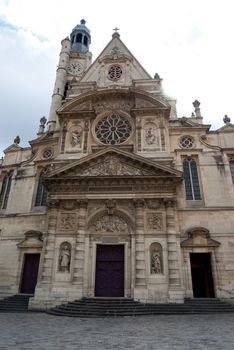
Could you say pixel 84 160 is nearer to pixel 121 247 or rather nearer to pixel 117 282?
pixel 121 247

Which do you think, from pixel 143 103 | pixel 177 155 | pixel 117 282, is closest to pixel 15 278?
pixel 117 282

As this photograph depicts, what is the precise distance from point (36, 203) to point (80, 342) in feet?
40.5

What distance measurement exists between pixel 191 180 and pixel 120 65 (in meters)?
11.3

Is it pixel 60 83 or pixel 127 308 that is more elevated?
pixel 60 83

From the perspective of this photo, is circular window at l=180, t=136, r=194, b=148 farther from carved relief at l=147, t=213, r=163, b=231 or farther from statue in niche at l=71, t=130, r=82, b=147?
statue in niche at l=71, t=130, r=82, b=147

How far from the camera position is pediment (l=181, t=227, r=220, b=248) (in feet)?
46.3

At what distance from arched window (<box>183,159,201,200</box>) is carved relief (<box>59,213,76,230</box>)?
22.4ft

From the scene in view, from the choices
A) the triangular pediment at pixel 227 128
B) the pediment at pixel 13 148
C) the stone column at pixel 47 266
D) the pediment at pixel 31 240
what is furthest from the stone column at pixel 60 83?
the triangular pediment at pixel 227 128

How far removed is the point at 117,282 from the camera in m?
13.9

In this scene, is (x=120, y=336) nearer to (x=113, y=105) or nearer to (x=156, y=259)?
(x=156, y=259)

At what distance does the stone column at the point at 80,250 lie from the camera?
13.4 m

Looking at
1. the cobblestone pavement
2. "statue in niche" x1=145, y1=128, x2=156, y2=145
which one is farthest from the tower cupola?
the cobblestone pavement

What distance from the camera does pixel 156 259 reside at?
44.7 feet

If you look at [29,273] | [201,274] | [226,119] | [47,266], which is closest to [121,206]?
[47,266]
